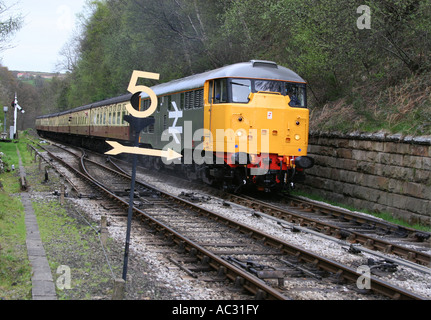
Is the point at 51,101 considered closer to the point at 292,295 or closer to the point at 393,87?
the point at 393,87

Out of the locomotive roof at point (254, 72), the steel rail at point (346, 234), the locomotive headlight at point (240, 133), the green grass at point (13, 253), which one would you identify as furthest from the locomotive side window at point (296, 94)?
the green grass at point (13, 253)

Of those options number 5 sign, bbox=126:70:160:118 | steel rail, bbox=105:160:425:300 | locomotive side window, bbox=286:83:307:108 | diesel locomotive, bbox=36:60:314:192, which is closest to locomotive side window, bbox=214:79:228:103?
diesel locomotive, bbox=36:60:314:192

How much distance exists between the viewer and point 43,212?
1129 centimetres

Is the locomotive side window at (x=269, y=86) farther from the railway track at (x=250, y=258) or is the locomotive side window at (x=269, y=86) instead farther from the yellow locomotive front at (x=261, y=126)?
the railway track at (x=250, y=258)

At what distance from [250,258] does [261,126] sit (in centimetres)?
624

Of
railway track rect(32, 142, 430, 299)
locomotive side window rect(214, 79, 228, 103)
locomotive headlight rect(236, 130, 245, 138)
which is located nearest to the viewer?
railway track rect(32, 142, 430, 299)

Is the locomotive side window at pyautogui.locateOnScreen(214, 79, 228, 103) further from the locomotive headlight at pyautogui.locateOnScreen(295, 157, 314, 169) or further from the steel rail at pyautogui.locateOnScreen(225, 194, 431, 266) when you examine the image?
the steel rail at pyautogui.locateOnScreen(225, 194, 431, 266)

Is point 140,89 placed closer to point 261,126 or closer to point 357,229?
point 357,229

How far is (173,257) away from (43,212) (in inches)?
182

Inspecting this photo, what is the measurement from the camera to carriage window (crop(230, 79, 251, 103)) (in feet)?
44.7

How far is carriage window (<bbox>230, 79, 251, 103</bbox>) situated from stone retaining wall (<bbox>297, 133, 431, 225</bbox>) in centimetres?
301

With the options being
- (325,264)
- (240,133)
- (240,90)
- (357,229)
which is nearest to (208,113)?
(240,90)

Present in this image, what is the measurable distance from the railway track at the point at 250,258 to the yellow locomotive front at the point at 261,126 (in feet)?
7.81

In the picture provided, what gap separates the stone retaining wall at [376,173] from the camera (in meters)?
11.2
